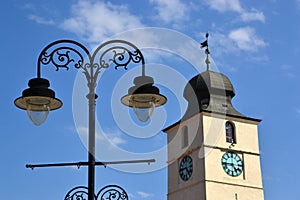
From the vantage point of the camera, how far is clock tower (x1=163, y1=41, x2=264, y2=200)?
44.6 metres

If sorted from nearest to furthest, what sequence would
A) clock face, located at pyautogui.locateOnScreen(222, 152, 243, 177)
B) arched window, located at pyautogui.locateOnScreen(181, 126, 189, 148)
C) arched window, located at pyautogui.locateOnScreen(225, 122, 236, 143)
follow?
clock face, located at pyautogui.locateOnScreen(222, 152, 243, 177) < arched window, located at pyautogui.locateOnScreen(225, 122, 236, 143) < arched window, located at pyautogui.locateOnScreen(181, 126, 189, 148)

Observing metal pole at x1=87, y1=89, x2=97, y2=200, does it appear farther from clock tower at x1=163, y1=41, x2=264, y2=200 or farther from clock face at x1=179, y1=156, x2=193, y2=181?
clock face at x1=179, y1=156, x2=193, y2=181

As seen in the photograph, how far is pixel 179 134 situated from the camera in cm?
4775

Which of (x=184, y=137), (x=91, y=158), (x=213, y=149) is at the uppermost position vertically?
(x=184, y=137)

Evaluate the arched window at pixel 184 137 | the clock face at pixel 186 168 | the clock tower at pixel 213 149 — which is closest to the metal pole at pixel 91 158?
the clock tower at pixel 213 149

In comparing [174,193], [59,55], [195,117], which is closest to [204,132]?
[195,117]

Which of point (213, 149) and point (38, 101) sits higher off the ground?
point (213, 149)

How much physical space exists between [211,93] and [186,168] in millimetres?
4816

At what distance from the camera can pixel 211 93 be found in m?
46.8

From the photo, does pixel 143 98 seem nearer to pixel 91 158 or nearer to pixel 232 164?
pixel 91 158

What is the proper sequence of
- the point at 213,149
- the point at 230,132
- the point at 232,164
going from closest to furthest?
the point at 213,149, the point at 232,164, the point at 230,132

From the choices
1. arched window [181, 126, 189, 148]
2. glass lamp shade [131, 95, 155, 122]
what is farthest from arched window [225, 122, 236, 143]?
glass lamp shade [131, 95, 155, 122]

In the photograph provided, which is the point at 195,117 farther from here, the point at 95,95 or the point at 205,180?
the point at 95,95

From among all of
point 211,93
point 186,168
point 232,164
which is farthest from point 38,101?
point 211,93
